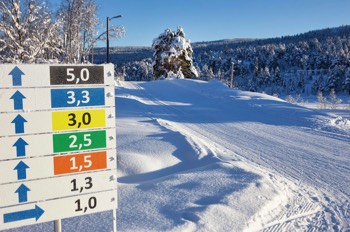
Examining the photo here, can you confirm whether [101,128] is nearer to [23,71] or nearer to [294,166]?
[23,71]

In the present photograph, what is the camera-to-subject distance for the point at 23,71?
2328 mm

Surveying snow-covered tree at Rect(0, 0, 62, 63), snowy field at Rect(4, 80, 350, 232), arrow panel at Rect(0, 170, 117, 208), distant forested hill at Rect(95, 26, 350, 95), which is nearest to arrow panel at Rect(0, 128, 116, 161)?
arrow panel at Rect(0, 170, 117, 208)

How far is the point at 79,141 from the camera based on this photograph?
8.34 ft

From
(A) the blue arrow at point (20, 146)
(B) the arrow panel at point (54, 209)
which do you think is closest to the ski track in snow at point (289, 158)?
(B) the arrow panel at point (54, 209)

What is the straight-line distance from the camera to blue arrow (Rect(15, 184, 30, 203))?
2.34 metres

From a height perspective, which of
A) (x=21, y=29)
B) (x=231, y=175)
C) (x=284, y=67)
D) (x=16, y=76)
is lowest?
(x=231, y=175)

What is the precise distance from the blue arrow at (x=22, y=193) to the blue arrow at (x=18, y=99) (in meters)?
0.55

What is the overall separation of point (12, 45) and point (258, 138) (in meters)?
7.10

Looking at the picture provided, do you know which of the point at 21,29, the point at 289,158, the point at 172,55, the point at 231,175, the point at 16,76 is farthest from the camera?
the point at 172,55

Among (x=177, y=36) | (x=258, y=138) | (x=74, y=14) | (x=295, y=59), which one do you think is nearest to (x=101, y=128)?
(x=258, y=138)

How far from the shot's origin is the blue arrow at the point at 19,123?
90.9 inches

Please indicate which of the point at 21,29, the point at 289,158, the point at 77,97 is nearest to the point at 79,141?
the point at 77,97

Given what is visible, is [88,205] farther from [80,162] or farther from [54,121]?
[54,121]

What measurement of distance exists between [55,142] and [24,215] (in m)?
0.54
